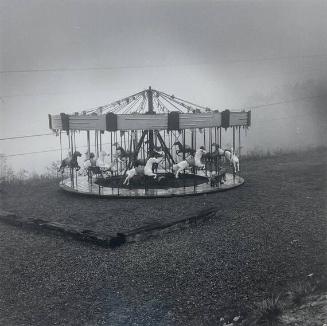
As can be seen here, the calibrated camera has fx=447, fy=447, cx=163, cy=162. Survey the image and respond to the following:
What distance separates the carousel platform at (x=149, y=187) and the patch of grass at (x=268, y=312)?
23.1 ft

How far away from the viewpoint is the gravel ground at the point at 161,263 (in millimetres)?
5402

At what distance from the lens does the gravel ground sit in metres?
5.40

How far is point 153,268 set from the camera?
6.70 meters

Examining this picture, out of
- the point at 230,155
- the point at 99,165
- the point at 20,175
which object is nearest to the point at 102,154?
the point at 99,165

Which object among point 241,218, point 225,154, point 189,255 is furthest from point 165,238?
point 225,154

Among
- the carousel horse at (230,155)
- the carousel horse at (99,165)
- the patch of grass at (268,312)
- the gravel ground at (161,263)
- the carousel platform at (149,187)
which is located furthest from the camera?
the carousel horse at (230,155)

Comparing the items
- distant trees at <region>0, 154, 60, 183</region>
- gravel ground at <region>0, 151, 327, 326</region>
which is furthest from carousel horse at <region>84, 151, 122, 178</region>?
distant trees at <region>0, 154, 60, 183</region>

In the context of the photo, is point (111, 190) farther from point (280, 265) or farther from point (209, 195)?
point (280, 265)

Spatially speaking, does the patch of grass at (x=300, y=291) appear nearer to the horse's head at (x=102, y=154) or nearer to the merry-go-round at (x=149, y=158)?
the merry-go-round at (x=149, y=158)

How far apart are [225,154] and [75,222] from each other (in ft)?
23.0

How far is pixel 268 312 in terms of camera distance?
16.3 ft

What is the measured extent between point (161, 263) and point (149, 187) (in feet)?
22.4

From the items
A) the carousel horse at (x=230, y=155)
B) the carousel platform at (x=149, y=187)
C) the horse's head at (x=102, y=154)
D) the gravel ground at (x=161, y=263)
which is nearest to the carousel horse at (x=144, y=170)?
the carousel platform at (x=149, y=187)

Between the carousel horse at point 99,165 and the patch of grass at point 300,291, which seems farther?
the carousel horse at point 99,165
